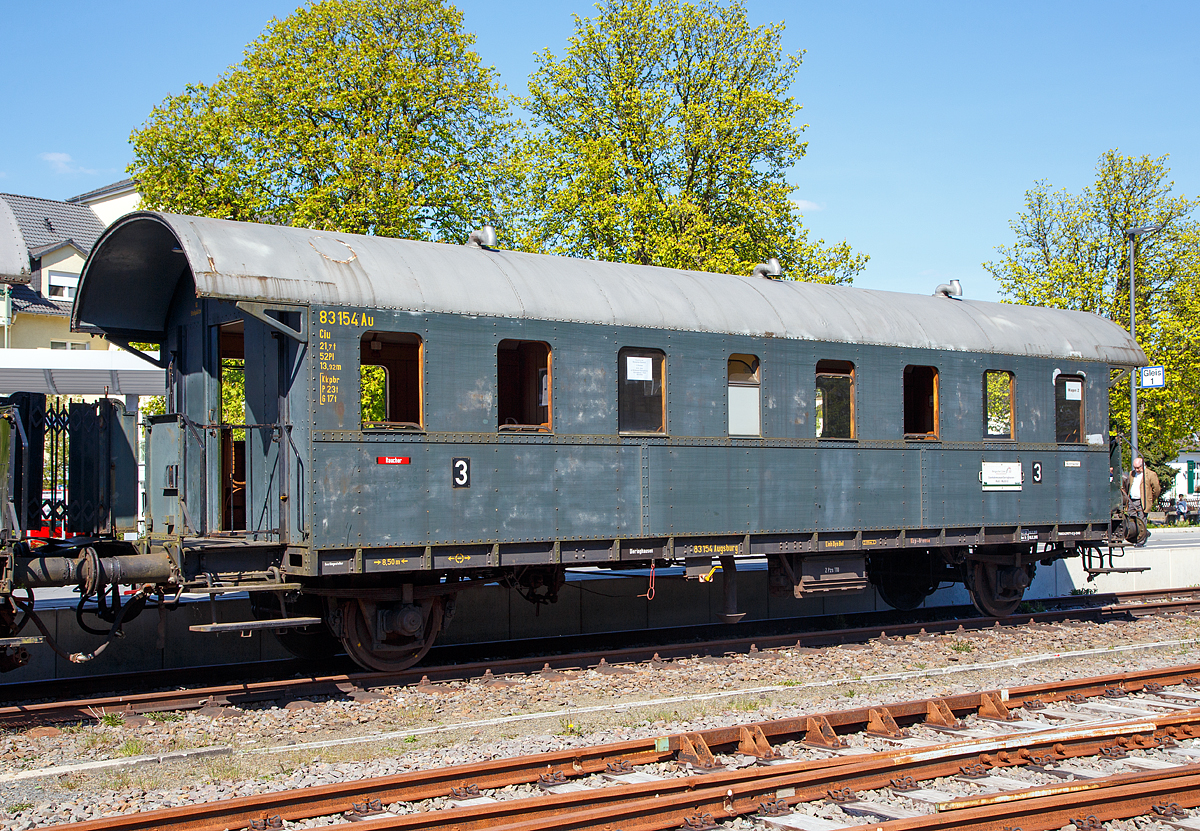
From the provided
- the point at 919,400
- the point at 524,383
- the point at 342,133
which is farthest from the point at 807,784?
the point at 342,133

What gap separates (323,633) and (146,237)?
14.5 feet

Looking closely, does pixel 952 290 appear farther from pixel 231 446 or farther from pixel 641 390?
pixel 231 446

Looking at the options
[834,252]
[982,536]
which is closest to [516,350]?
[982,536]

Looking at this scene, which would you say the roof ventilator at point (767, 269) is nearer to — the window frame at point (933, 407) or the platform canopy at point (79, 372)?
the window frame at point (933, 407)

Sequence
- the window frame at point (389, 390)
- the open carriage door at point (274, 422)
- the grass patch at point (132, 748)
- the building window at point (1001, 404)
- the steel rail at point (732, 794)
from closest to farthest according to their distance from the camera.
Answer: the steel rail at point (732, 794) < the grass patch at point (132, 748) < the open carriage door at point (274, 422) < the window frame at point (389, 390) < the building window at point (1001, 404)

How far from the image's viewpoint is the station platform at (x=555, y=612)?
35.8 ft

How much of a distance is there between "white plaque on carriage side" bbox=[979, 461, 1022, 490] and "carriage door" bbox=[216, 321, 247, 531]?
9081mm

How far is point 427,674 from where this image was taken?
1052 centimetres

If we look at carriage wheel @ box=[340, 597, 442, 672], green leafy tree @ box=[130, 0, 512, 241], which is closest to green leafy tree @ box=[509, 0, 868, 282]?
green leafy tree @ box=[130, 0, 512, 241]

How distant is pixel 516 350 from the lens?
36.8 feet

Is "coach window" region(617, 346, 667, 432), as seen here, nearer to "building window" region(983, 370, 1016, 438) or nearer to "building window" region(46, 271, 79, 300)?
"building window" region(983, 370, 1016, 438)

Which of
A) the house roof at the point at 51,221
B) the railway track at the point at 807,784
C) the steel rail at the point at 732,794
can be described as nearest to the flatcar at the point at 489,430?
the railway track at the point at 807,784

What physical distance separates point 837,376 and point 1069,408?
4.36 meters

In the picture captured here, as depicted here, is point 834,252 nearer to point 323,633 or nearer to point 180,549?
point 323,633
